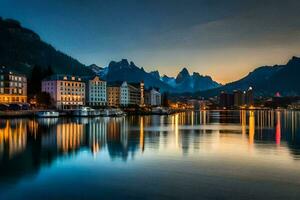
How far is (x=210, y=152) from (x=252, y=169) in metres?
9.45

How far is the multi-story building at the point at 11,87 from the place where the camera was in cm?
13738

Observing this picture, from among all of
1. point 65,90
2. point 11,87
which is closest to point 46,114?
point 11,87

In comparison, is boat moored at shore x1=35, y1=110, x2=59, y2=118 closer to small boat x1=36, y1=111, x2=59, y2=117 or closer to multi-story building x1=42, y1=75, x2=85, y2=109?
small boat x1=36, y1=111, x2=59, y2=117

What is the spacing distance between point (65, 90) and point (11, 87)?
79.6ft

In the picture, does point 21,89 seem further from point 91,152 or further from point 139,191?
point 139,191

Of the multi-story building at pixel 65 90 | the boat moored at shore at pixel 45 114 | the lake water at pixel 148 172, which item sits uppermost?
the multi-story building at pixel 65 90

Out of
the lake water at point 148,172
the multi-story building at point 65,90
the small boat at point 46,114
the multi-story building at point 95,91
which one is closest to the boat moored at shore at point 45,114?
the small boat at point 46,114

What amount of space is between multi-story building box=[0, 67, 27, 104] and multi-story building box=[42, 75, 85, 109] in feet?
35.7

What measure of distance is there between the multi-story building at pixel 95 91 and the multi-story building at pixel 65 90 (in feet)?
22.2

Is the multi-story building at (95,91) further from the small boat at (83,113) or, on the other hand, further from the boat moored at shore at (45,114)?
the boat moored at shore at (45,114)

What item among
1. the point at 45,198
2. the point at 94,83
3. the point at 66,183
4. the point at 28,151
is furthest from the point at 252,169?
the point at 94,83

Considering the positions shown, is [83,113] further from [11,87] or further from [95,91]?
[95,91]

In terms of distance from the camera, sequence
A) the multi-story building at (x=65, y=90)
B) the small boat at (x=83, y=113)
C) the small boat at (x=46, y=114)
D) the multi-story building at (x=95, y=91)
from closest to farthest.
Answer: the small boat at (x=46, y=114), the small boat at (x=83, y=113), the multi-story building at (x=65, y=90), the multi-story building at (x=95, y=91)

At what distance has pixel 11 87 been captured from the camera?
140500 millimetres
